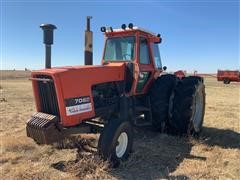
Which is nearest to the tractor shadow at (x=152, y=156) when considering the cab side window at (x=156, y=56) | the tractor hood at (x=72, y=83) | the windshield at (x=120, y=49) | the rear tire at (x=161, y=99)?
→ the rear tire at (x=161, y=99)

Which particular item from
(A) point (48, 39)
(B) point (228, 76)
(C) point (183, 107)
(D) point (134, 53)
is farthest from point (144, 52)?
(B) point (228, 76)

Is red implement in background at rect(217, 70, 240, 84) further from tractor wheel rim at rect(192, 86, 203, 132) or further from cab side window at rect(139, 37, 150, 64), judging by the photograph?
cab side window at rect(139, 37, 150, 64)

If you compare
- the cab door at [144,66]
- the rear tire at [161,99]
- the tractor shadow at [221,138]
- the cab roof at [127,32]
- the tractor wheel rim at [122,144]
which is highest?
the cab roof at [127,32]

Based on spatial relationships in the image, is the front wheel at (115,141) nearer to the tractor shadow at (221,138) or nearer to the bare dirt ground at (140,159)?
the bare dirt ground at (140,159)

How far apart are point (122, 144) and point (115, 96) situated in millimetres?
1256

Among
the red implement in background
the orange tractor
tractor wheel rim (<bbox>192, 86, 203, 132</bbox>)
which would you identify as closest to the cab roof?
the orange tractor

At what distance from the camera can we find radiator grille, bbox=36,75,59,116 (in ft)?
21.4

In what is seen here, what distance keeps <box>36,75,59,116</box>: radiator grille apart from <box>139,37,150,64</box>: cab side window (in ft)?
8.34

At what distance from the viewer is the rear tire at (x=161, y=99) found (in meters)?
8.45

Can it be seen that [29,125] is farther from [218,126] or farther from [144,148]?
[218,126]

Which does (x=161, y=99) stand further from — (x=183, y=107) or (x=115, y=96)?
(x=115, y=96)

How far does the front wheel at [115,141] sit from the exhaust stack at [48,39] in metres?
1.80

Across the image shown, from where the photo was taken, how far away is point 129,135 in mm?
6980

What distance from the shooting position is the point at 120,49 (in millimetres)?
8461
